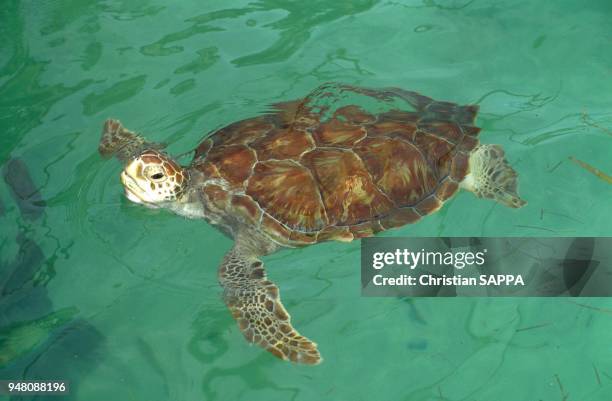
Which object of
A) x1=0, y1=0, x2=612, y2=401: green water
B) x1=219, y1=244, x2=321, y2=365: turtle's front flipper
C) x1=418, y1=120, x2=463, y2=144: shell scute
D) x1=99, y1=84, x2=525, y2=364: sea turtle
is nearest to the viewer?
x1=219, y1=244, x2=321, y2=365: turtle's front flipper

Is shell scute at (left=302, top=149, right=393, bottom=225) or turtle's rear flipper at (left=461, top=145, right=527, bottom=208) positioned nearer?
shell scute at (left=302, top=149, right=393, bottom=225)

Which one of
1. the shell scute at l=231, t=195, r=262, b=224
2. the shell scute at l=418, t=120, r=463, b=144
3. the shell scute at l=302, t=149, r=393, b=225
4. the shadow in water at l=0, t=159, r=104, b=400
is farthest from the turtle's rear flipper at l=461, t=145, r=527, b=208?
the shadow in water at l=0, t=159, r=104, b=400

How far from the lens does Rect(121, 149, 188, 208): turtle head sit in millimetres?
3232

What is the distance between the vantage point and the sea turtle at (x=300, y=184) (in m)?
3.19

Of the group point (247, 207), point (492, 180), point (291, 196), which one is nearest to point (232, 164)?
point (247, 207)

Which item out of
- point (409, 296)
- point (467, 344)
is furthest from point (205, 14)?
point (467, 344)

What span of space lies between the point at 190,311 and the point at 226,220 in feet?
2.07

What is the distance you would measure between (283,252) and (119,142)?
1541mm

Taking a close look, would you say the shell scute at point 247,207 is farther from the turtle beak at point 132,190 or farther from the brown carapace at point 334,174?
the turtle beak at point 132,190

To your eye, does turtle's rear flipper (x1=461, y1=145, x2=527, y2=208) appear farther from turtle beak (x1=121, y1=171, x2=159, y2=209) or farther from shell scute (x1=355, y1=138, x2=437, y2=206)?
turtle beak (x1=121, y1=171, x2=159, y2=209)

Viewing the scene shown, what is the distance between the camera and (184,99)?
13.9 ft

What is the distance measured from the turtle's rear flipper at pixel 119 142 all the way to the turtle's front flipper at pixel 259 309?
119cm

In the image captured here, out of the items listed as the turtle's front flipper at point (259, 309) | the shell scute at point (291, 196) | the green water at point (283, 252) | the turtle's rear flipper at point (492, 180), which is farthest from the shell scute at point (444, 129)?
the turtle's front flipper at point (259, 309)

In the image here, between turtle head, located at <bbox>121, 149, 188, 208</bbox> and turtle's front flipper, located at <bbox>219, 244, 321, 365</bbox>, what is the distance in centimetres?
57
